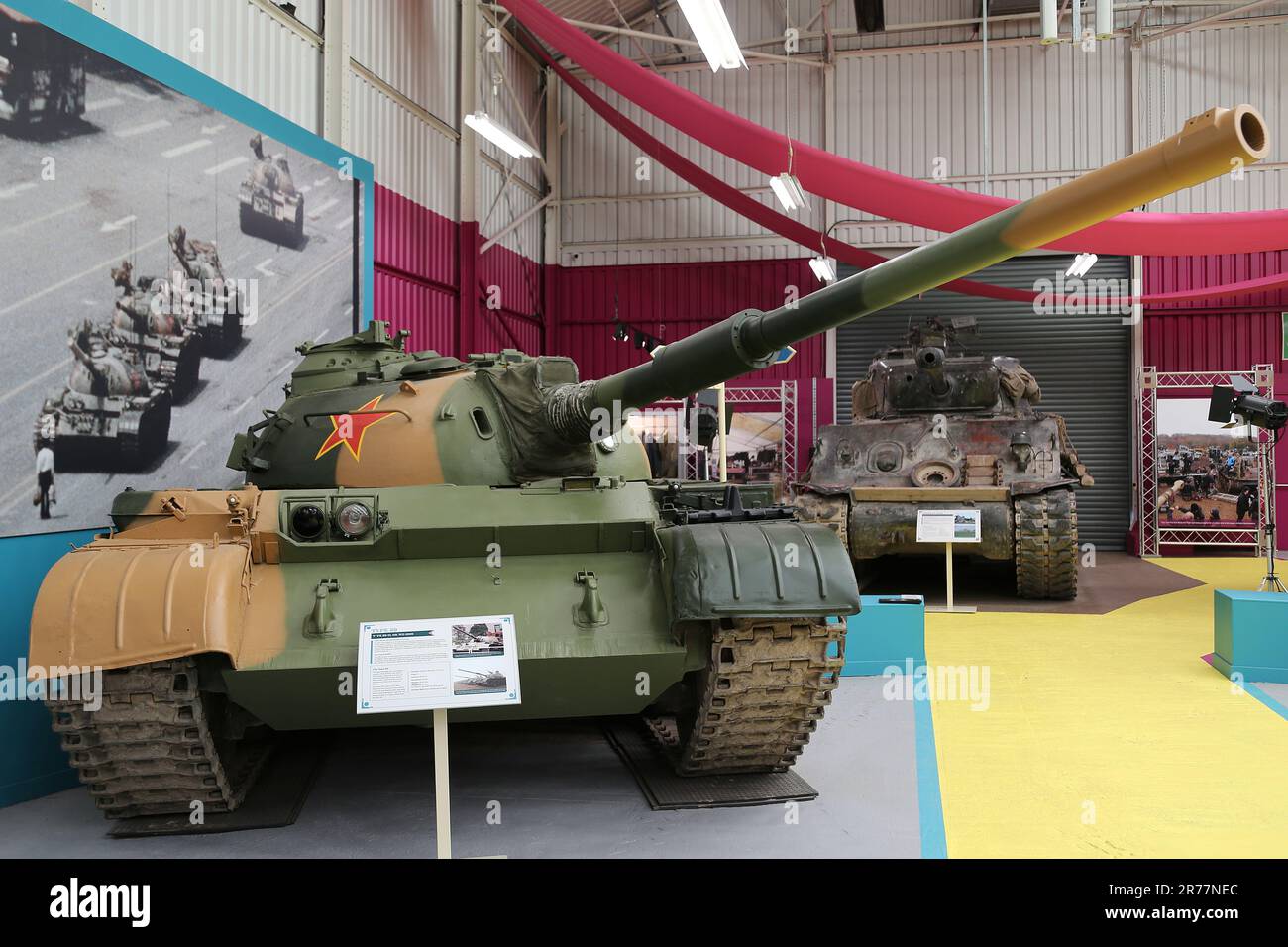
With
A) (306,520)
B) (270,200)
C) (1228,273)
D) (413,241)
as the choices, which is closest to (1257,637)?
(306,520)

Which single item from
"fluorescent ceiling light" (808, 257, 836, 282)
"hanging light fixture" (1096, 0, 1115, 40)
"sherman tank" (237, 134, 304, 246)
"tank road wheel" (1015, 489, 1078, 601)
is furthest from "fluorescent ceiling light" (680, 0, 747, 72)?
"fluorescent ceiling light" (808, 257, 836, 282)

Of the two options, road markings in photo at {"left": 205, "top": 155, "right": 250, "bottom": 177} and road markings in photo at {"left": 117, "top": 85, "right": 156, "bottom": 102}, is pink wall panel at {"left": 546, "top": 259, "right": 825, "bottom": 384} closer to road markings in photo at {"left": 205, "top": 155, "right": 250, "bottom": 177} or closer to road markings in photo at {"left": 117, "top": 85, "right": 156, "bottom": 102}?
road markings in photo at {"left": 205, "top": 155, "right": 250, "bottom": 177}

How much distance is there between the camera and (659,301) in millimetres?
19734

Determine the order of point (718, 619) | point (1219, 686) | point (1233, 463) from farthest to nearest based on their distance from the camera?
point (1233, 463) < point (1219, 686) < point (718, 619)

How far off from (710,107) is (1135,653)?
24.5ft

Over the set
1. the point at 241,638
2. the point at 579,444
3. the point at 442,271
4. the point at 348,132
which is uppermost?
the point at 348,132

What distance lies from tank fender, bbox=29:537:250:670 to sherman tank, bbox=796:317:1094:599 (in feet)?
26.6

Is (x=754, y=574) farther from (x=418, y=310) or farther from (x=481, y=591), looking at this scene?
(x=418, y=310)

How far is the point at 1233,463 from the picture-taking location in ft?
56.0

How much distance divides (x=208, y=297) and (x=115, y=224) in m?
1.31

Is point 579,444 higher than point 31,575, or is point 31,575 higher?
point 579,444

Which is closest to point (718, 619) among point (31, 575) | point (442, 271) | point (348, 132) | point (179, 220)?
point (31, 575)

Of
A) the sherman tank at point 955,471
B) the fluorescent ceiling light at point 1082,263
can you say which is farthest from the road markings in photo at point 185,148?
the fluorescent ceiling light at point 1082,263
